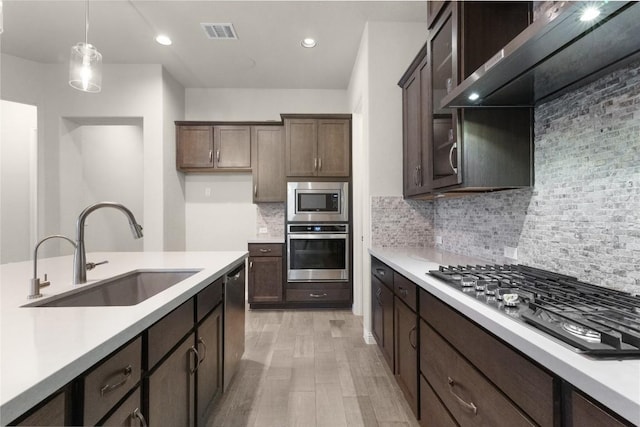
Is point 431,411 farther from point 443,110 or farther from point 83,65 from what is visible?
point 83,65

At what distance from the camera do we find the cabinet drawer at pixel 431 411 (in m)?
1.28

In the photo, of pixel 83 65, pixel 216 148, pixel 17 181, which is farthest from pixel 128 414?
pixel 17 181

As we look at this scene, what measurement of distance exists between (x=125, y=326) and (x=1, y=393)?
0.33 meters

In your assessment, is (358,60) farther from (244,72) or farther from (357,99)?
(244,72)

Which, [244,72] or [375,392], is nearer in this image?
[375,392]

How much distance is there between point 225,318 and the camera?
1.92 meters

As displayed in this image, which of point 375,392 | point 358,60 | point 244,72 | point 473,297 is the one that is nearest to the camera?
point 473,297

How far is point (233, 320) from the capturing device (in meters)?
2.11

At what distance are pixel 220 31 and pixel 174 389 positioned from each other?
3.19 m

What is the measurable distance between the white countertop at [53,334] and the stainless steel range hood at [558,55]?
1418mm

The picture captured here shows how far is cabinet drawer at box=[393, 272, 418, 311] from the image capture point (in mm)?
Answer: 1663

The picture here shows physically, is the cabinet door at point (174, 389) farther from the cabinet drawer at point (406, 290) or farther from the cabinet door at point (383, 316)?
the cabinet door at point (383, 316)

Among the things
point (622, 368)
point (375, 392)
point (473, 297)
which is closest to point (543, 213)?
point (473, 297)

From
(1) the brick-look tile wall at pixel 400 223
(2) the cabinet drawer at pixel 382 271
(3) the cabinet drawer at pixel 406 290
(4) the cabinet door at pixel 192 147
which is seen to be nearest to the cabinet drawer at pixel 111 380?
(3) the cabinet drawer at pixel 406 290
